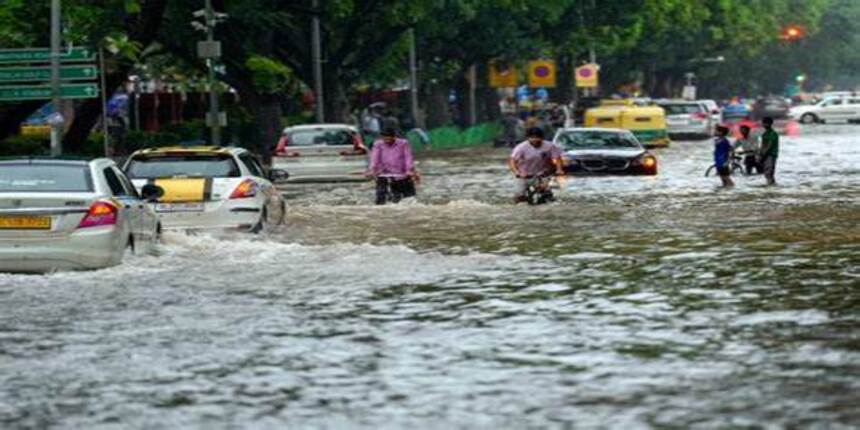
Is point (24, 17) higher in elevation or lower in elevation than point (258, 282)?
higher

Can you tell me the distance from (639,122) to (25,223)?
129ft

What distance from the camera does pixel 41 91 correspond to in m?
33.4

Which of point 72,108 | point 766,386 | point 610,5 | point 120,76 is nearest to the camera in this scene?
point 766,386

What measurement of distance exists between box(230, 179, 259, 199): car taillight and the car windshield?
50.6 feet

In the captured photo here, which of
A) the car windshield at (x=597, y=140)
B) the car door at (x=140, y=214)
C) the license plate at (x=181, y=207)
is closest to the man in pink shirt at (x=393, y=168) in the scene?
the license plate at (x=181, y=207)

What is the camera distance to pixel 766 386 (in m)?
9.63

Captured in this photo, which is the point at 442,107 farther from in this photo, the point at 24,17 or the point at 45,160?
the point at 45,160

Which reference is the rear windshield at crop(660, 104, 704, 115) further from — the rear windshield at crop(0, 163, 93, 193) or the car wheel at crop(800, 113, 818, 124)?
the rear windshield at crop(0, 163, 93, 193)

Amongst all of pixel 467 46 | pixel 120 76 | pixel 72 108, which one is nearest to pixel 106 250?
pixel 120 76

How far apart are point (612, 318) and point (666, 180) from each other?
2332cm

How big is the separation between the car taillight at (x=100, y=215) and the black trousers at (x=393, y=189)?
1081 cm

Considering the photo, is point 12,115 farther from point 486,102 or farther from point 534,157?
point 486,102

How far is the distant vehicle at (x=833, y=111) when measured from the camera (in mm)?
84500

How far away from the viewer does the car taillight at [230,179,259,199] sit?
2038 cm
